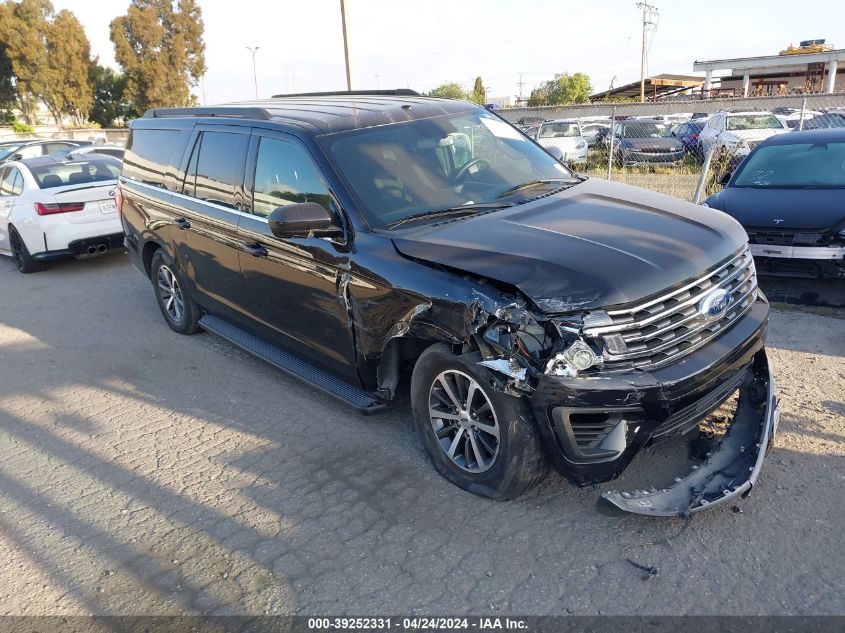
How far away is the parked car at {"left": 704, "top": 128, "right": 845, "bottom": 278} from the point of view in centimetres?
609

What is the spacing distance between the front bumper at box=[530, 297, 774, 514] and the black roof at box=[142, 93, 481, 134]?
2.28 metres

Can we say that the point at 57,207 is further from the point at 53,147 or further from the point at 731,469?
the point at 53,147

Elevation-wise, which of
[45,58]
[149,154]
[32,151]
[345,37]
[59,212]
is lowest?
[59,212]

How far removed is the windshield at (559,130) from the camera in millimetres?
22656

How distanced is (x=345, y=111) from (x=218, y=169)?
Answer: 45.9 inches

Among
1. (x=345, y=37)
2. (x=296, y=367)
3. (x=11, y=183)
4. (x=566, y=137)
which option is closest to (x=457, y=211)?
(x=296, y=367)

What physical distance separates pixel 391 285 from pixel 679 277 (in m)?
1.43

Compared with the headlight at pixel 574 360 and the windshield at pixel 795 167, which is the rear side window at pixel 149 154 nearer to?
the headlight at pixel 574 360

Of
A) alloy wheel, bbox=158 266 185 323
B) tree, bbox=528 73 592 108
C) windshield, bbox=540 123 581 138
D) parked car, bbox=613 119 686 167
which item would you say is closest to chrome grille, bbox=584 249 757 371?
alloy wheel, bbox=158 266 185 323

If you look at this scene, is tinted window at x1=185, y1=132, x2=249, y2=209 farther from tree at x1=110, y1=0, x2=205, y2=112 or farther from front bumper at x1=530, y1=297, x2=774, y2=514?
tree at x1=110, y1=0, x2=205, y2=112

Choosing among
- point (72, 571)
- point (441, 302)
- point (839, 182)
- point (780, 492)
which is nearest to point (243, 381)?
point (72, 571)

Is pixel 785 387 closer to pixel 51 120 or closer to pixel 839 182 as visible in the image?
pixel 839 182

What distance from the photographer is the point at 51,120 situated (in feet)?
167

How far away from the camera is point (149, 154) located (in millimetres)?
6270
